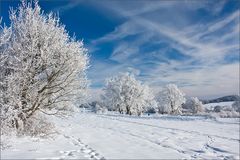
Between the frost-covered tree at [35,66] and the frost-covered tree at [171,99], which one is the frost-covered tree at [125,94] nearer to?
the frost-covered tree at [171,99]

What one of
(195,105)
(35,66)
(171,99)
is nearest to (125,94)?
(171,99)

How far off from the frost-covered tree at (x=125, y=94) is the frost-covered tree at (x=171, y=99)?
2587cm

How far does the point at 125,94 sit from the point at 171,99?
29859 millimetres

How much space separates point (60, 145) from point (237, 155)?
27.0ft

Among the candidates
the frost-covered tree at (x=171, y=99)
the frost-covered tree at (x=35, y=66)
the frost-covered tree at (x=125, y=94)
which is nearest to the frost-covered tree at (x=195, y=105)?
the frost-covered tree at (x=171, y=99)

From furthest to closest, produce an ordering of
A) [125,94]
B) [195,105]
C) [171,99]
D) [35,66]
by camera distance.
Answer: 1. [195,105]
2. [171,99]
3. [125,94]
4. [35,66]

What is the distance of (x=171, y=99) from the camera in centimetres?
8619

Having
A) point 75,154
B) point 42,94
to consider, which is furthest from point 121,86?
point 75,154

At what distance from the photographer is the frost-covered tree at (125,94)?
60.2 metres

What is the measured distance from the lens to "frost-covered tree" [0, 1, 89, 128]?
14094 millimetres

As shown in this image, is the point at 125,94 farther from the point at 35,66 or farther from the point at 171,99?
the point at 35,66

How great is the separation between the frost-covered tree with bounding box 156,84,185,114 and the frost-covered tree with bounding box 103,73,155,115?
25.9 meters

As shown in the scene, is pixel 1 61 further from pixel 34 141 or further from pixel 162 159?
pixel 162 159

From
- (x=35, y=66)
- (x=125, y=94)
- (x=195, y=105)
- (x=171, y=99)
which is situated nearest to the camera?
(x=35, y=66)
